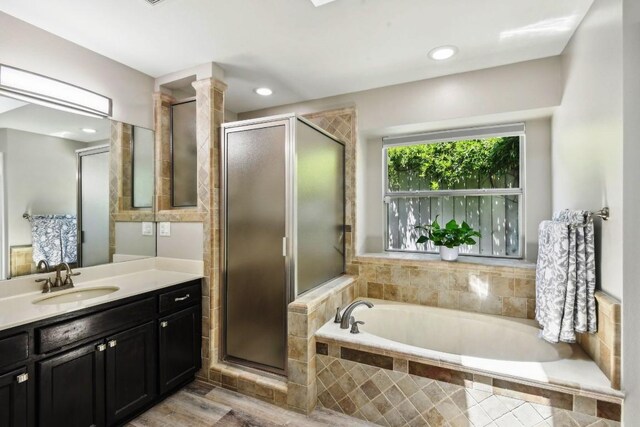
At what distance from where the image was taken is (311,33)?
190 cm

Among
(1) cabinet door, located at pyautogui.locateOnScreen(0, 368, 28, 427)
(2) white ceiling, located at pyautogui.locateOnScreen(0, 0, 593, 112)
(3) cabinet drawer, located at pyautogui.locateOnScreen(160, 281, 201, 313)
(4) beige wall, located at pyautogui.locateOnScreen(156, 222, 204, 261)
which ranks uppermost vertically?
(2) white ceiling, located at pyautogui.locateOnScreen(0, 0, 593, 112)

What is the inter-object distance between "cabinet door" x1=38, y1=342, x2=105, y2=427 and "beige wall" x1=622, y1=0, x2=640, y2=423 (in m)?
2.63

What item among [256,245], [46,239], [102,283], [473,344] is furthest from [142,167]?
[473,344]

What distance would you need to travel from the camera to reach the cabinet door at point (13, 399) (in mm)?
1294

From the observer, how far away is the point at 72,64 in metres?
2.00

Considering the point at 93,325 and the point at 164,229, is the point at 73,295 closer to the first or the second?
the point at 93,325

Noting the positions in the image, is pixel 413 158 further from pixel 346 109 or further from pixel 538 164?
pixel 538 164

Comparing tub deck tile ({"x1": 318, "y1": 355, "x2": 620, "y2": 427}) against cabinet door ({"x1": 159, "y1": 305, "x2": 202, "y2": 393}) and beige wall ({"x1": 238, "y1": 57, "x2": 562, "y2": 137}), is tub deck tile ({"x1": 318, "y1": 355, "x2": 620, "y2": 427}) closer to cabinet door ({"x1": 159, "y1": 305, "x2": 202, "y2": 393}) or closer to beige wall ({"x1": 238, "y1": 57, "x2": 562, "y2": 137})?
cabinet door ({"x1": 159, "y1": 305, "x2": 202, "y2": 393})

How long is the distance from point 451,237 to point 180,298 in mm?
2211

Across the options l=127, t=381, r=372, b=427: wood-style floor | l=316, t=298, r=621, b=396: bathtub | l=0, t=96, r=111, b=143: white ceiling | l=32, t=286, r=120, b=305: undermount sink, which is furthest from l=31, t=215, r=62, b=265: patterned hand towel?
l=316, t=298, r=621, b=396: bathtub

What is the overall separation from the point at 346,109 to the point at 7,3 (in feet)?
7.58

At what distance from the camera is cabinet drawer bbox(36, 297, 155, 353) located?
145 cm

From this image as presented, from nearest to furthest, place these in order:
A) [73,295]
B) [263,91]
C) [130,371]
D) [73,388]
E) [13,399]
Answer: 1. [13,399]
2. [73,388]
3. [130,371]
4. [73,295]
5. [263,91]

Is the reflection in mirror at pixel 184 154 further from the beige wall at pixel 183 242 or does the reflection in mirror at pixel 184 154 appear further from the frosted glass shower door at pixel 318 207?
the frosted glass shower door at pixel 318 207
